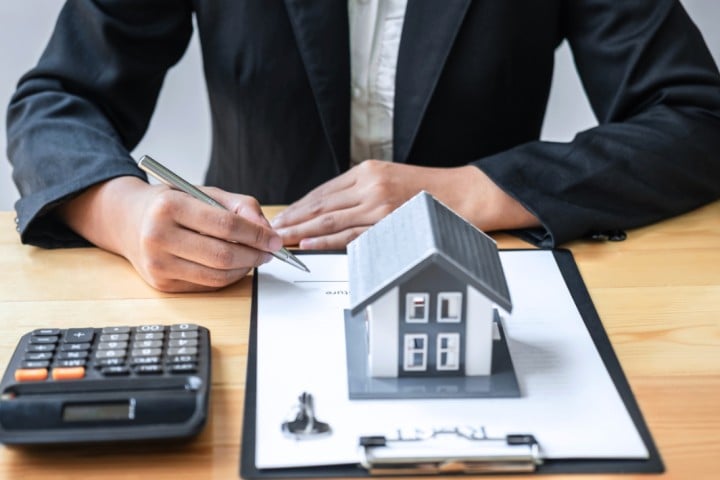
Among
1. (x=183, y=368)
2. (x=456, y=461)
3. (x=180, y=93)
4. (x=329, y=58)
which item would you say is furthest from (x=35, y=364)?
(x=180, y=93)

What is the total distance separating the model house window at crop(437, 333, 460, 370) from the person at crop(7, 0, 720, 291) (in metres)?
0.23

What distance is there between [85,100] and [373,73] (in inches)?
15.4

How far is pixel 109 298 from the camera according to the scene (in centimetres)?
93

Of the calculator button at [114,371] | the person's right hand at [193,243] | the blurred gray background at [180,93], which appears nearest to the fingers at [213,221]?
the person's right hand at [193,243]

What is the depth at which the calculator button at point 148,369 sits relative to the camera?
0.74 metres

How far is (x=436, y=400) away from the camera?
75 cm

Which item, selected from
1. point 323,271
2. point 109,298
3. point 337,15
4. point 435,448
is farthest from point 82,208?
point 435,448

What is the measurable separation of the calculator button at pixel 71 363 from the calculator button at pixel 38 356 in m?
0.01

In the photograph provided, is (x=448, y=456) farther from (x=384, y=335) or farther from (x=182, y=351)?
(x=182, y=351)

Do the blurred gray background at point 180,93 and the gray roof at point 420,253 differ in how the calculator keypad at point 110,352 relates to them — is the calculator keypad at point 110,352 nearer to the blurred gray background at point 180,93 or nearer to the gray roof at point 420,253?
the gray roof at point 420,253

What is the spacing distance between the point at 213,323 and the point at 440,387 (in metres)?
0.23

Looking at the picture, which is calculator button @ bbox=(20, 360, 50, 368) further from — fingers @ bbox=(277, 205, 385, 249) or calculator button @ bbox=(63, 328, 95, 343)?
fingers @ bbox=(277, 205, 385, 249)

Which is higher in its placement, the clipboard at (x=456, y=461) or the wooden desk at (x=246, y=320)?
the clipboard at (x=456, y=461)

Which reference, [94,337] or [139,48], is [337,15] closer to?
[139,48]
